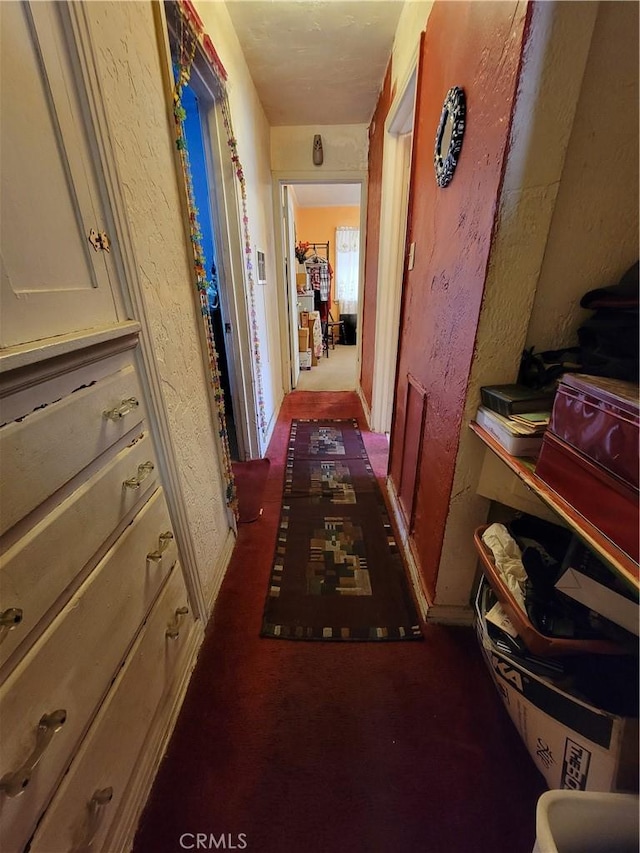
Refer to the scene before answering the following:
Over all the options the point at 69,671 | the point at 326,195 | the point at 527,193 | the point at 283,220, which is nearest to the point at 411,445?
the point at 527,193

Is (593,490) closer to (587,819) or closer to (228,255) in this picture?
(587,819)

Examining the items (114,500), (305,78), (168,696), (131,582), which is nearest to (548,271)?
(114,500)

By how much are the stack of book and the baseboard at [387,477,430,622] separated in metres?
0.82

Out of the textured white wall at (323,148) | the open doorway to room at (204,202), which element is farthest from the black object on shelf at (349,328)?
the open doorway to room at (204,202)

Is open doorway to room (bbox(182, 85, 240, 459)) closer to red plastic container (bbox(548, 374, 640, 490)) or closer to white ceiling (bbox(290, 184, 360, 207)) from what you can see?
red plastic container (bbox(548, 374, 640, 490))

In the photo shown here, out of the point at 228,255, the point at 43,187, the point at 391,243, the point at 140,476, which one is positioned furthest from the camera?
the point at 391,243

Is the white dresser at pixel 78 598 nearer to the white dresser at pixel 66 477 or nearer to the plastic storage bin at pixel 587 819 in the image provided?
the white dresser at pixel 66 477

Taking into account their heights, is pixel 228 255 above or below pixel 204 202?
below

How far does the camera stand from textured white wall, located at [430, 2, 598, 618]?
642 mm

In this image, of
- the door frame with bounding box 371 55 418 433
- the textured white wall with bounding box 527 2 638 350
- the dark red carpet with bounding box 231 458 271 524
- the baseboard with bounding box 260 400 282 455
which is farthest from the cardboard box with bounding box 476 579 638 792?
the baseboard with bounding box 260 400 282 455

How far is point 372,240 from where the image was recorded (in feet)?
9.48

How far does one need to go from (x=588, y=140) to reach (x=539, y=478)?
2.41ft

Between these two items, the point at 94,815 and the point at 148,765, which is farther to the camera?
the point at 148,765

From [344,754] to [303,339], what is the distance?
4495 mm
